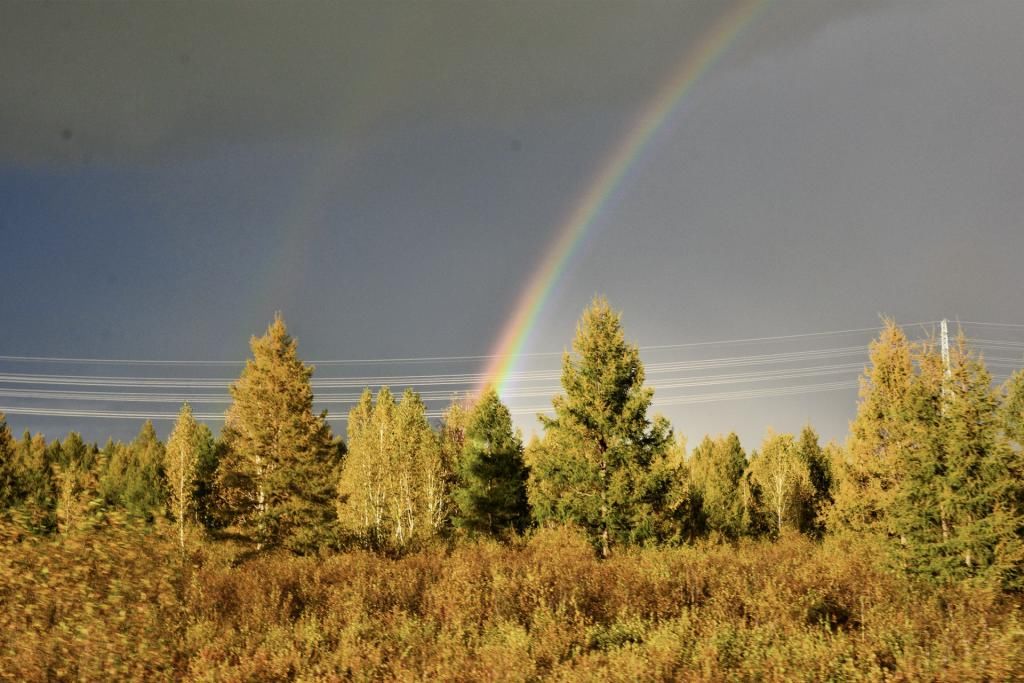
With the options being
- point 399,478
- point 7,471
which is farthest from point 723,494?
point 7,471

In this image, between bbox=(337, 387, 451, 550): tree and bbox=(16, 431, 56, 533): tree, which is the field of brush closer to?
bbox=(16, 431, 56, 533): tree

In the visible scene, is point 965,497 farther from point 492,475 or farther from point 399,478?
point 399,478

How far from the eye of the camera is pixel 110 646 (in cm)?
747

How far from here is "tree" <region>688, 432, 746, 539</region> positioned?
134ft

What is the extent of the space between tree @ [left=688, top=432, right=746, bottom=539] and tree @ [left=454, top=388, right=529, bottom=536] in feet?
37.0

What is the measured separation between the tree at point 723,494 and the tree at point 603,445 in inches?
584

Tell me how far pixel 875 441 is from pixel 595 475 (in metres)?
11.3

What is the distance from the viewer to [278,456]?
26844 mm

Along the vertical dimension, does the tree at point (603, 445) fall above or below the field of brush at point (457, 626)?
above

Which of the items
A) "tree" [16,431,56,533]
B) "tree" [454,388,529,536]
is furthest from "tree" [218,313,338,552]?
"tree" [454,388,529,536]

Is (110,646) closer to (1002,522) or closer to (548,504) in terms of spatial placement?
(1002,522)

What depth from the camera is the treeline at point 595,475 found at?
52.8 feet

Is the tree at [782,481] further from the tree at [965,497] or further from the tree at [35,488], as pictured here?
the tree at [35,488]

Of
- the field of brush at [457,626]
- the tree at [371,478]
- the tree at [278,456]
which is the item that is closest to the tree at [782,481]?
the tree at [371,478]
